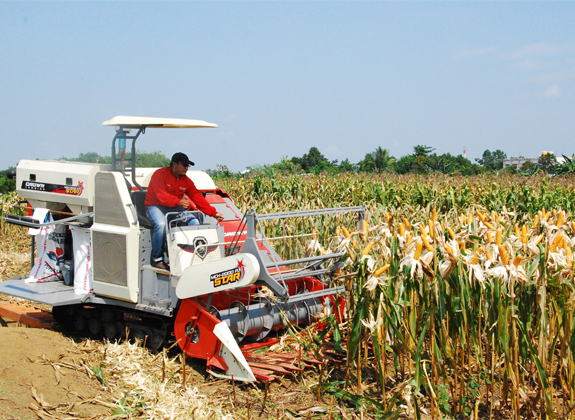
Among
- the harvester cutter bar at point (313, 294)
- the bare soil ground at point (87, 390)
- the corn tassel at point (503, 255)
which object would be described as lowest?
the bare soil ground at point (87, 390)

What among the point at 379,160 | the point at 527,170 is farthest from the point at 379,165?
the point at 527,170

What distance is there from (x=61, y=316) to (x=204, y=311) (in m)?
2.97

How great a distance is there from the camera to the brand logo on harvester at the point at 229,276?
5535mm

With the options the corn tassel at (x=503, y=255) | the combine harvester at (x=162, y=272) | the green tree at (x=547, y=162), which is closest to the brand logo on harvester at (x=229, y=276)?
the combine harvester at (x=162, y=272)

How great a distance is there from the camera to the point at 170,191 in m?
6.93

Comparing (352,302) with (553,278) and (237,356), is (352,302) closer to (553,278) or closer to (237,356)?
(237,356)

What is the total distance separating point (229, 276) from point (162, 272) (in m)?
1.13

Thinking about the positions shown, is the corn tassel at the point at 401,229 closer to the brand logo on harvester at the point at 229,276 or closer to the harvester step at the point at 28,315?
the brand logo on harvester at the point at 229,276

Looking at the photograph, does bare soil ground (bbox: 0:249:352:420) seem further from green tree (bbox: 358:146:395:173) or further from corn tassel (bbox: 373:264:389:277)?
green tree (bbox: 358:146:395:173)

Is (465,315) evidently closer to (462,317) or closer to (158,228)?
(462,317)

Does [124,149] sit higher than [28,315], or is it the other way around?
[124,149]

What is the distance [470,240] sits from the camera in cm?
493

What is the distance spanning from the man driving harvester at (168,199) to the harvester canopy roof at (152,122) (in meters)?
0.41

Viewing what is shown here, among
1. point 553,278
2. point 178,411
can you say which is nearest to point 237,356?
point 178,411
